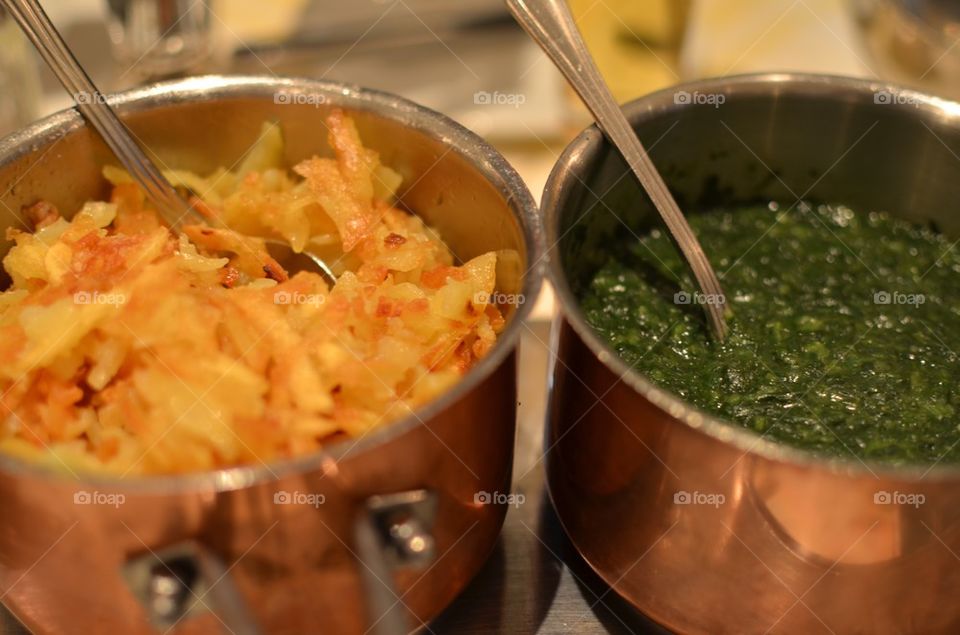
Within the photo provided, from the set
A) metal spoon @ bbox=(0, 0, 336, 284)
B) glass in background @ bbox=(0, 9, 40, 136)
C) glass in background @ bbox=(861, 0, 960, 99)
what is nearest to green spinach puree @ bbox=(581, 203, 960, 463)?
metal spoon @ bbox=(0, 0, 336, 284)

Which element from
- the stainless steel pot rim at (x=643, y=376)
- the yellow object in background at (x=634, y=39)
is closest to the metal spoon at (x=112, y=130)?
the stainless steel pot rim at (x=643, y=376)

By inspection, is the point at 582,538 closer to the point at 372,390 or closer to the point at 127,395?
the point at 372,390

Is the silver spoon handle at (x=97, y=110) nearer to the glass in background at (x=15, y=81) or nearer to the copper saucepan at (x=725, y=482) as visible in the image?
the copper saucepan at (x=725, y=482)

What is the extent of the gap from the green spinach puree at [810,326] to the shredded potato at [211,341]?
0.86 ft

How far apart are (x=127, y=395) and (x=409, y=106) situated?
51 cm

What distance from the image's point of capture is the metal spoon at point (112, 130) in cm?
115

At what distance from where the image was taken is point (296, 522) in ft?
2.79

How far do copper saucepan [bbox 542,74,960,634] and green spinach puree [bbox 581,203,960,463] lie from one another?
6 cm

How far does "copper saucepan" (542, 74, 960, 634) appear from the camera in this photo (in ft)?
2.92

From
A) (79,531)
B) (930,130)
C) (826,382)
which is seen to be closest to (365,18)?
(930,130)

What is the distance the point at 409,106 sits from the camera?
4.01 feet

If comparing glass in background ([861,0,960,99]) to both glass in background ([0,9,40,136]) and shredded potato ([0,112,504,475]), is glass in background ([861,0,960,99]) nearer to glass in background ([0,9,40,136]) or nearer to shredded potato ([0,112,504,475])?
shredded potato ([0,112,504,475])

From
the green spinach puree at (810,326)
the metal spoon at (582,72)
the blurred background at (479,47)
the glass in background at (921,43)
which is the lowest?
the green spinach puree at (810,326)

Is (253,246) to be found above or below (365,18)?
below
